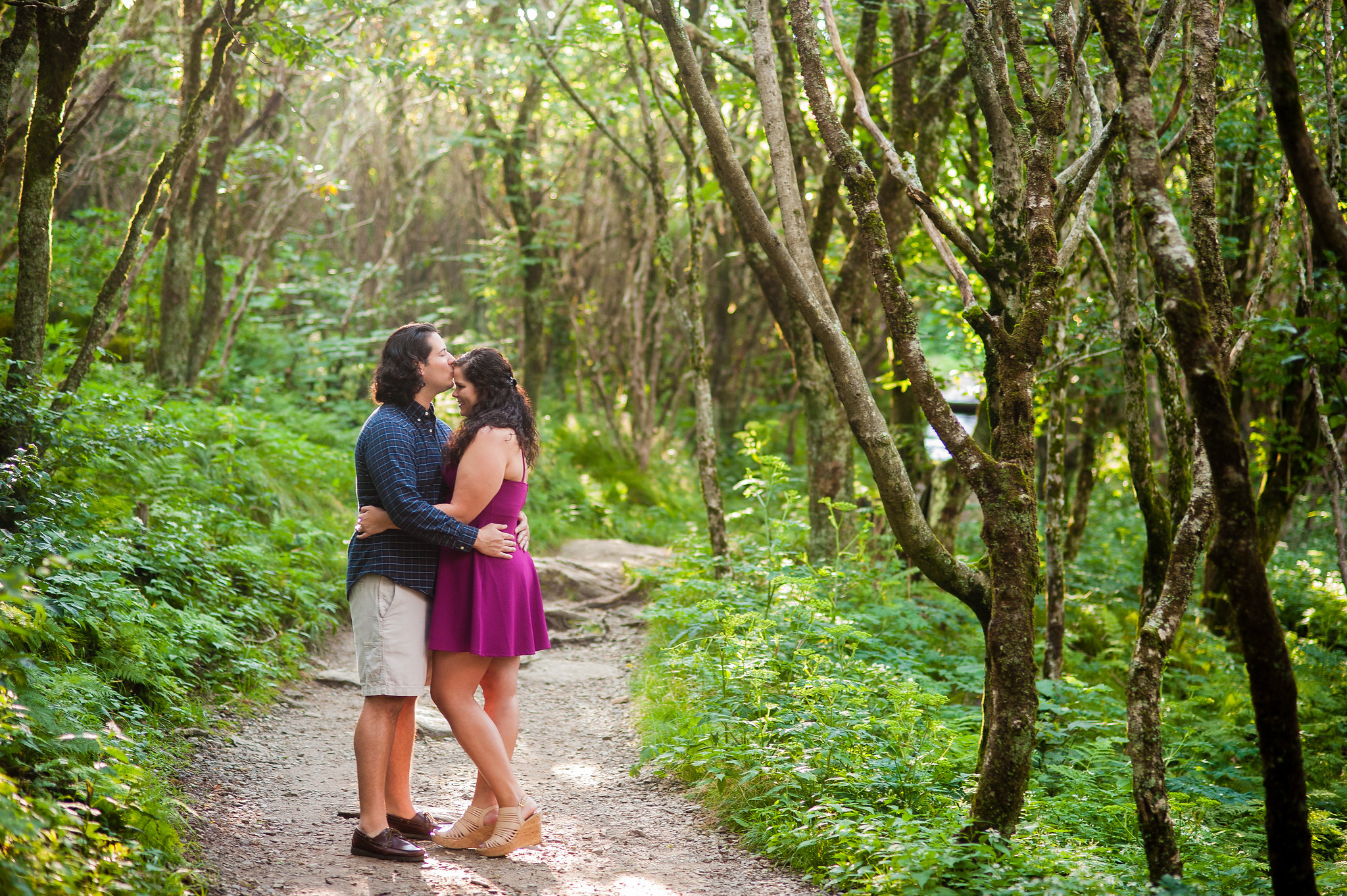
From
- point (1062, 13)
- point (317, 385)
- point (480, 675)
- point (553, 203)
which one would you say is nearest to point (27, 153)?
point (480, 675)

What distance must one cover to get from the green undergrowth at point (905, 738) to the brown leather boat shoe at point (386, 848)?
144 centimetres

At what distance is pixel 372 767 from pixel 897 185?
595 cm

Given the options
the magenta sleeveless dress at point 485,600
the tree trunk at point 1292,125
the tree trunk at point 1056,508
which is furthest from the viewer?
the tree trunk at point 1056,508

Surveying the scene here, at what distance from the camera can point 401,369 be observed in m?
3.85

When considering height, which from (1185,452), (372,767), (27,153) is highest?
(27,153)

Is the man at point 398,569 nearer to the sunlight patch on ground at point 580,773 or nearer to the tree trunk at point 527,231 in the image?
the sunlight patch on ground at point 580,773

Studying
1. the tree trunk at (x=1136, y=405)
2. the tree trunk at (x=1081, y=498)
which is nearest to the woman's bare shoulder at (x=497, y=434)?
the tree trunk at (x=1136, y=405)

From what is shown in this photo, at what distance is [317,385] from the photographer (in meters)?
13.0

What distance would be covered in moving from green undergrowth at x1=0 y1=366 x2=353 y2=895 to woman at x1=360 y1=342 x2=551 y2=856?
108 cm

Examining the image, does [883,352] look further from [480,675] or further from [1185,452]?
[480,675]

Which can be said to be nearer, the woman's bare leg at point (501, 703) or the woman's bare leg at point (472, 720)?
the woman's bare leg at point (472, 720)

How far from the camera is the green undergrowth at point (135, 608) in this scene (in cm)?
286

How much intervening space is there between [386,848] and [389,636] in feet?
2.65

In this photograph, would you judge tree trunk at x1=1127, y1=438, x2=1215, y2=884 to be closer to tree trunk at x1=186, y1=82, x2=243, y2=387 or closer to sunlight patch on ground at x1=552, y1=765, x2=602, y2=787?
sunlight patch on ground at x1=552, y1=765, x2=602, y2=787
